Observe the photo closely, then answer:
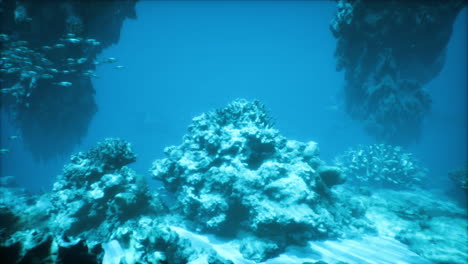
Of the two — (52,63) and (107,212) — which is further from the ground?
(52,63)

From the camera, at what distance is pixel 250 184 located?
5.58 meters

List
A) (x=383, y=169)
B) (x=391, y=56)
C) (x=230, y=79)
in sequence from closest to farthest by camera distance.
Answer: (x=383, y=169), (x=391, y=56), (x=230, y=79)

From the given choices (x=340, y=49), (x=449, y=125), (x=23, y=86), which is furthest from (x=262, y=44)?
(x=23, y=86)

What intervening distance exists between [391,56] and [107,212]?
18.5 m

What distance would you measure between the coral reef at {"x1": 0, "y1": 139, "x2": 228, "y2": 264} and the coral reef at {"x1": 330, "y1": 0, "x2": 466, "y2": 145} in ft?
47.0

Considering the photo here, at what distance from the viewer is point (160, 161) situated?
7.18 meters

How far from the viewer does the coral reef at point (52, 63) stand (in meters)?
11.2

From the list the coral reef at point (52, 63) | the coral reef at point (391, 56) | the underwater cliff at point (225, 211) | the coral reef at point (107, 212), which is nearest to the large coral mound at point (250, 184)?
the underwater cliff at point (225, 211)

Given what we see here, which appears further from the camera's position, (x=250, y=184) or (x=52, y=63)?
(x=52, y=63)

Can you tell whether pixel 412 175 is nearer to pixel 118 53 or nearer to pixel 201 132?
pixel 201 132

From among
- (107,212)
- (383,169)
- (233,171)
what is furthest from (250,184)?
(383,169)

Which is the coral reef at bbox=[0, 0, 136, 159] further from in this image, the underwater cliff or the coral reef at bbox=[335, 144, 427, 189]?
the coral reef at bbox=[335, 144, 427, 189]

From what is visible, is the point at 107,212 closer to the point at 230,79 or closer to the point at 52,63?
the point at 52,63

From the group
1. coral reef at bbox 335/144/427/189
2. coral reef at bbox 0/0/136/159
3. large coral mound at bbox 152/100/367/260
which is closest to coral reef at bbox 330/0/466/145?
coral reef at bbox 335/144/427/189
